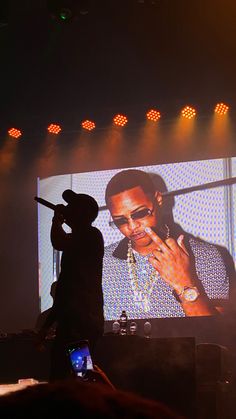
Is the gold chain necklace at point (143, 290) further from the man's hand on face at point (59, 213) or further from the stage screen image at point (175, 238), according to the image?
the man's hand on face at point (59, 213)

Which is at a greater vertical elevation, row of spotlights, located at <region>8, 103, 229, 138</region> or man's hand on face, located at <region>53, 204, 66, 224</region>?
row of spotlights, located at <region>8, 103, 229, 138</region>

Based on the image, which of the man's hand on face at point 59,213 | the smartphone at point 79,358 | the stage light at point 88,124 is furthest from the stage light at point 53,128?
the smartphone at point 79,358

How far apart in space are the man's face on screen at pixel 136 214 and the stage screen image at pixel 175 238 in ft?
0.04

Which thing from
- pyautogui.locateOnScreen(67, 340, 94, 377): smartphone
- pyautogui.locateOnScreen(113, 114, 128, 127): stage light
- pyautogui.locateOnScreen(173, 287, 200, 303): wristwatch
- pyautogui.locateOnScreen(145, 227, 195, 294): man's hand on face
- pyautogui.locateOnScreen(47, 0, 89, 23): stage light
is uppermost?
pyautogui.locateOnScreen(47, 0, 89, 23): stage light

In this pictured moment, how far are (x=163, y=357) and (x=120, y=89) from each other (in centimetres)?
415

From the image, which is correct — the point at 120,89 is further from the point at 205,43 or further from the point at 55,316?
the point at 55,316

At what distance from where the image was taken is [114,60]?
7.09 m

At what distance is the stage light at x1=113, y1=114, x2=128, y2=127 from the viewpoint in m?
7.50

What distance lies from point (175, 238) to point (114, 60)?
6.65ft

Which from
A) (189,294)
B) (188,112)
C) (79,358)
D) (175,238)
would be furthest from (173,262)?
(79,358)

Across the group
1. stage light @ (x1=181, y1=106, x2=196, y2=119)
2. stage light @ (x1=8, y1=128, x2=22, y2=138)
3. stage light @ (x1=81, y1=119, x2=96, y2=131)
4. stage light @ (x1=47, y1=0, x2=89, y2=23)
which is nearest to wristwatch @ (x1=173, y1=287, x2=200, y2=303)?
stage light @ (x1=181, y1=106, x2=196, y2=119)

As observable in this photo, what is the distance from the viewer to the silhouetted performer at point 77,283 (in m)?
3.04

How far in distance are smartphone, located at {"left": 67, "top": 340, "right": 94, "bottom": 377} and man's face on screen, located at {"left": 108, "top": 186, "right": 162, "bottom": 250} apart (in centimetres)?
483

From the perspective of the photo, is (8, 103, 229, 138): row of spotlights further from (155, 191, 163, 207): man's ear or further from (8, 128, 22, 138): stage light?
(155, 191, 163, 207): man's ear
